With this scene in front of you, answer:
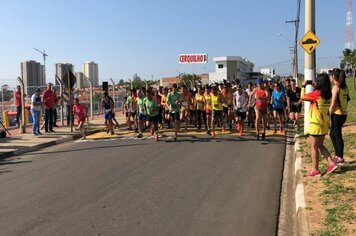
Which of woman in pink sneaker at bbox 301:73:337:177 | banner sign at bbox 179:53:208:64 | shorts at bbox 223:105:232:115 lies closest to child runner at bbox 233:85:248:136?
shorts at bbox 223:105:232:115

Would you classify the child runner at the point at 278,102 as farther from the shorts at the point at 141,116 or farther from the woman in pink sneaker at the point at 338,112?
the woman in pink sneaker at the point at 338,112

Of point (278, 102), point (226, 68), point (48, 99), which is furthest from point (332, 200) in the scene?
point (226, 68)

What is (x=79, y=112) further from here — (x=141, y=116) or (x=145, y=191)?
(x=145, y=191)

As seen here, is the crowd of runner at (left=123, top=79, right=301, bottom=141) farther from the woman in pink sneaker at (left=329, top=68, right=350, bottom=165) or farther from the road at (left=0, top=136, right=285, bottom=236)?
the woman in pink sneaker at (left=329, top=68, right=350, bottom=165)

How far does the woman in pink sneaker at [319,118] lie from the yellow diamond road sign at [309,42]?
5.66 metres

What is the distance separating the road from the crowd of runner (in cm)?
191

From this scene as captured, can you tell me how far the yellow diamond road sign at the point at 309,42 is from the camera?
1326 centimetres

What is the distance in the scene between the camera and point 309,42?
1330cm

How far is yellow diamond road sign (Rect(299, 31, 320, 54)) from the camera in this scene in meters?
13.3

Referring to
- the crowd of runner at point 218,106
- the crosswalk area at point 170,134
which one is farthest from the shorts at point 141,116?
the crosswalk area at point 170,134

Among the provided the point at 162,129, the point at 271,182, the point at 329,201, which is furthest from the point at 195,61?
the point at 329,201

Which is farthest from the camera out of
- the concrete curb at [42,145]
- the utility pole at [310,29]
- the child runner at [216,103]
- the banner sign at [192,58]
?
the banner sign at [192,58]

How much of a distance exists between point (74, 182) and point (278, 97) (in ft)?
30.5

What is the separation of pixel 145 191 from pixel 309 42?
27.0 feet
